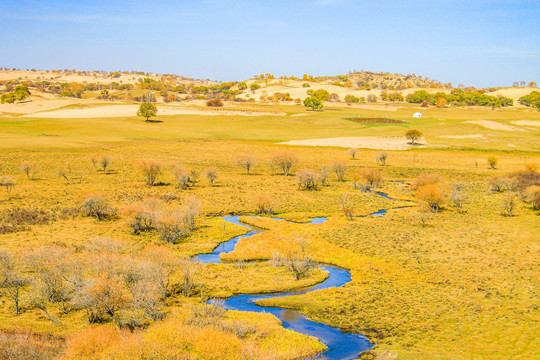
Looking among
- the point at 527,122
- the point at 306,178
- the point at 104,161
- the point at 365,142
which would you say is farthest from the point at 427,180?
the point at 527,122

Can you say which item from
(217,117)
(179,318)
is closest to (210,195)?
(179,318)

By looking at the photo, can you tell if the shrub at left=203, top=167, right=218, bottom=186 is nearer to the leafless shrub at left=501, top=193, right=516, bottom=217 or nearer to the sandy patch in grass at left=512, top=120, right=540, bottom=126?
the leafless shrub at left=501, top=193, right=516, bottom=217

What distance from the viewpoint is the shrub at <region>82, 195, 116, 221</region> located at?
4897 cm

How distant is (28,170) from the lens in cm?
6856

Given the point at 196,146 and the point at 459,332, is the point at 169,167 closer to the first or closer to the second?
the point at 196,146

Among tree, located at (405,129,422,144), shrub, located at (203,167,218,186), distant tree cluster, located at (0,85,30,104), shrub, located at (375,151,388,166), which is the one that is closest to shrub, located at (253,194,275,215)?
shrub, located at (203,167,218,186)

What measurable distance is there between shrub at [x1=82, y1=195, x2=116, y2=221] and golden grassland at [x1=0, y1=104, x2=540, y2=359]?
1808 mm

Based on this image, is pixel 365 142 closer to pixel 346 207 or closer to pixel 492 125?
pixel 492 125

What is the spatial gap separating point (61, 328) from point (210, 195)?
39.1m

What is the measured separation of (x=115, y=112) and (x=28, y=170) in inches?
4033

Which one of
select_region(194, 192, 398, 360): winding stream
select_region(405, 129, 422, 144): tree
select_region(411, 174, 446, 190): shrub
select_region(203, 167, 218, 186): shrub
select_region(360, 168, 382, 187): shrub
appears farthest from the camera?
select_region(405, 129, 422, 144): tree

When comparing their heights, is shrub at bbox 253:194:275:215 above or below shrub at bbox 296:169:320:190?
below

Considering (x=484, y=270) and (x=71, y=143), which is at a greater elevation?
(x=71, y=143)

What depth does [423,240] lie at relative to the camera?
43.5m
